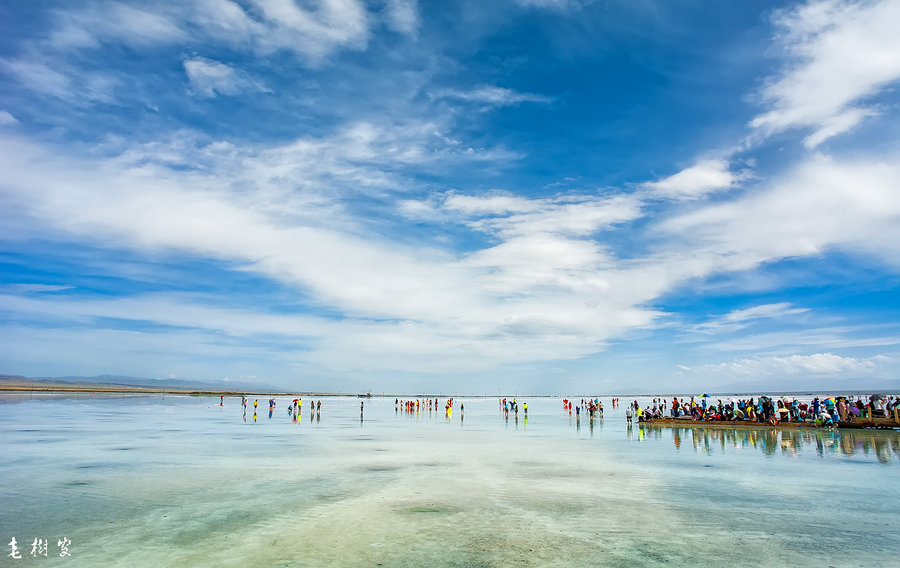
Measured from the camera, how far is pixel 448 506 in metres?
15.6

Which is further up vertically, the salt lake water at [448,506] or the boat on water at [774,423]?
the salt lake water at [448,506]

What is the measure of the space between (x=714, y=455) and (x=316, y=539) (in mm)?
24371

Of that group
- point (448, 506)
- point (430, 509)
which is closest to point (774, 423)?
point (448, 506)

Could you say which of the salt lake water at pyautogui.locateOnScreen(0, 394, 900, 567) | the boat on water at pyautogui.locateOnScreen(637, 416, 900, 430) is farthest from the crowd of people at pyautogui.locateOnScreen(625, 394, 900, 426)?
the salt lake water at pyautogui.locateOnScreen(0, 394, 900, 567)

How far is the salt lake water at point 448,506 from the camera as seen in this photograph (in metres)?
11.1

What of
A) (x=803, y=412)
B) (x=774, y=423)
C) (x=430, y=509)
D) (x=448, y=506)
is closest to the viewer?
(x=430, y=509)

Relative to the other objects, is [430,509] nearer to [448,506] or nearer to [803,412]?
[448,506]

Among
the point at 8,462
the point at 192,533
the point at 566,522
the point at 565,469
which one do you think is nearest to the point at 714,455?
the point at 565,469

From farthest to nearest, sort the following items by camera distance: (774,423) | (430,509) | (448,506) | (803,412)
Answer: (803,412)
(774,423)
(448,506)
(430,509)

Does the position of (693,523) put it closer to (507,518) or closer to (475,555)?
(507,518)

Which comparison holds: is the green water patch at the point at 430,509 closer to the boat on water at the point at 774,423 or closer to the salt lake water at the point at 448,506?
the salt lake water at the point at 448,506

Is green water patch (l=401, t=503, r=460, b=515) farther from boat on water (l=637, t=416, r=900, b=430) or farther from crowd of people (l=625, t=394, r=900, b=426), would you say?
crowd of people (l=625, t=394, r=900, b=426)

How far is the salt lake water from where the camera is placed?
1106cm

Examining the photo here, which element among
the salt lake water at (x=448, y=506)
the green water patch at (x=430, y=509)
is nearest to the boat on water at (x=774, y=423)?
the salt lake water at (x=448, y=506)
